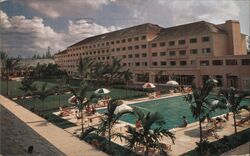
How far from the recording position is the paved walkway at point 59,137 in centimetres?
1398

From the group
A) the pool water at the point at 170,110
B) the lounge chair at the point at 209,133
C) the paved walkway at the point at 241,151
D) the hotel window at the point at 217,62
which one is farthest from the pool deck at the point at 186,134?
the hotel window at the point at 217,62

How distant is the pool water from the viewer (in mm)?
22078

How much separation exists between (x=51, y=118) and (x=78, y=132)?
20.0 feet

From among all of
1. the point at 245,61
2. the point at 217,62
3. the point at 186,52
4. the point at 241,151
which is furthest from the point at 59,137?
the point at 186,52

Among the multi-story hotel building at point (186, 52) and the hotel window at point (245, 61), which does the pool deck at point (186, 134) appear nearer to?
the hotel window at point (245, 61)

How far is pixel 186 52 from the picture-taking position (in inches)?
1919

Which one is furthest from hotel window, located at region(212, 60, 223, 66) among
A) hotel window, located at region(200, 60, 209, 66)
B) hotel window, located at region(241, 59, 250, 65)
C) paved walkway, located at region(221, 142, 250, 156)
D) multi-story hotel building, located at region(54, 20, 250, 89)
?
paved walkway, located at region(221, 142, 250, 156)

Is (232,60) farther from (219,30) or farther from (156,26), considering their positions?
(156,26)

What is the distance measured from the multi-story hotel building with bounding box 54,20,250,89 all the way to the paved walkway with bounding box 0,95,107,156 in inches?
1077

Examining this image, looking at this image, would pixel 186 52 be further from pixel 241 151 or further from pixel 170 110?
pixel 241 151

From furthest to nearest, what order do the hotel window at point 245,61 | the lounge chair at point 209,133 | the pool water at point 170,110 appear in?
the hotel window at point 245,61 → the pool water at point 170,110 → the lounge chair at point 209,133

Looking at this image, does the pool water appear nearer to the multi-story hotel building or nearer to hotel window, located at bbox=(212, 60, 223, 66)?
the multi-story hotel building

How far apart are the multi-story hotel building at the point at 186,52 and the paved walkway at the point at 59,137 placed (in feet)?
89.8

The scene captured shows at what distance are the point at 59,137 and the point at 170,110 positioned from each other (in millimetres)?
13376
